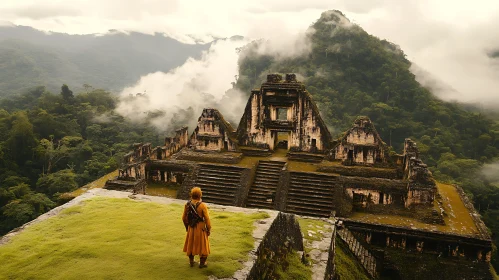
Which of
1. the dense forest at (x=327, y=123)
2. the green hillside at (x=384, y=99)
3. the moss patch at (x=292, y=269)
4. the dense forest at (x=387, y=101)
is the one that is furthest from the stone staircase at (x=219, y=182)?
the green hillside at (x=384, y=99)

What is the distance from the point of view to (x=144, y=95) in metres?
46.6

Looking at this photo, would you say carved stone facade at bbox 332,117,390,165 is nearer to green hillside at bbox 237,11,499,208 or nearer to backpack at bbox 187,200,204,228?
backpack at bbox 187,200,204,228

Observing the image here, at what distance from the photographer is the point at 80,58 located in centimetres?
8688

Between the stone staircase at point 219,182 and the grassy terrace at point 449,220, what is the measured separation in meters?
3.89

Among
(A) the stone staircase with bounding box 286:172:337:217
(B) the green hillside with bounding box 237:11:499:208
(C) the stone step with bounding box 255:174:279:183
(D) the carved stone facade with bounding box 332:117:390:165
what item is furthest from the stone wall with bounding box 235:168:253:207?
(B) the green hillside with bounding box 237:11:499:208

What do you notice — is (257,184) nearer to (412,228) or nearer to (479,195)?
(412,228)

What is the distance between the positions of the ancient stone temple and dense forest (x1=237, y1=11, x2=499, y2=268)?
13.3m

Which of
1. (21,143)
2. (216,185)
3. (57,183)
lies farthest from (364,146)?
(21,143)

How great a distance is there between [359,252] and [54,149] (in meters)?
24.7

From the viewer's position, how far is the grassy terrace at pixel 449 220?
10.7 metres

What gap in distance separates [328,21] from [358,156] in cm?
3309

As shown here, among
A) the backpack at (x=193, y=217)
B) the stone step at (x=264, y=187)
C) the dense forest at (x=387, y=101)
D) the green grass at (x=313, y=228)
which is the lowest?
the green grass at (x=313, y=228)

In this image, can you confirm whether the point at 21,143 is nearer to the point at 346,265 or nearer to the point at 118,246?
the point at 346,265

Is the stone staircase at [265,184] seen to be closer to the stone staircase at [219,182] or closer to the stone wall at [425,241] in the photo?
the stone staircase at [219,182]
